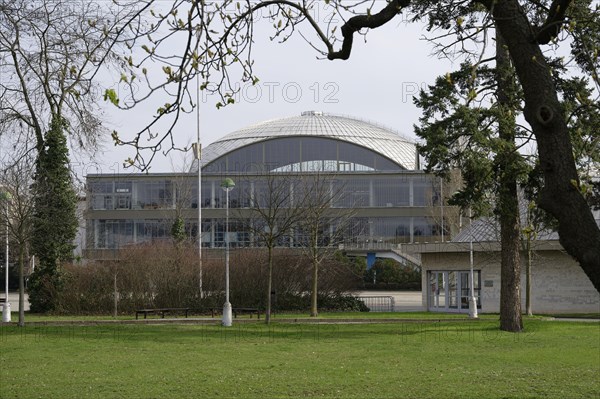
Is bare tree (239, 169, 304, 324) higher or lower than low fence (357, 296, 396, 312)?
higher

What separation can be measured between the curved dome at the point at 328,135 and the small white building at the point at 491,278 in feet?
130

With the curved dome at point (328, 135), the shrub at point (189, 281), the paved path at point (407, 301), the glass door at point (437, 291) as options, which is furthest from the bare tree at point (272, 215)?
the curved dome at point (328, 135)

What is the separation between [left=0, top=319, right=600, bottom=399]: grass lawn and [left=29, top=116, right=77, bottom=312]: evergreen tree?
10373mm

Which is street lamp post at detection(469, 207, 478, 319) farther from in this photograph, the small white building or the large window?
the large window

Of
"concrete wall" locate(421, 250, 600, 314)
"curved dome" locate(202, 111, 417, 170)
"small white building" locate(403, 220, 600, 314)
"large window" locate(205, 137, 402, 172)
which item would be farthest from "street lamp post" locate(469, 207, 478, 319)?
"curved dome" locate(202, 111, 417, 170)

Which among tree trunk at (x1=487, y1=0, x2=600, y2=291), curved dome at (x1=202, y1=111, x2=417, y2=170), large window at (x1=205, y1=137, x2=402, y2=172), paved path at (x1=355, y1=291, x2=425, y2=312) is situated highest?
curved dome at (x1=202, y1=111, x2=417, y2=170)

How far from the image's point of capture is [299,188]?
47.3 meters

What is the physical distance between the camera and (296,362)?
18.2m

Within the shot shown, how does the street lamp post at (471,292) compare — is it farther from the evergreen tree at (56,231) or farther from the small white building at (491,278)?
the evergreen tree at (56,231)

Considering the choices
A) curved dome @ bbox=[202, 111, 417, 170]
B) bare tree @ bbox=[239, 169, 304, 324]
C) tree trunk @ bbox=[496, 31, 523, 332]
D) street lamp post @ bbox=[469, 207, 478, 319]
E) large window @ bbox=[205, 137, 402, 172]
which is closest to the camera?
tree trunk @ bbox=[496, 31, 523, 332]

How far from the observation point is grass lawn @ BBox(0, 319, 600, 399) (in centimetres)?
1419

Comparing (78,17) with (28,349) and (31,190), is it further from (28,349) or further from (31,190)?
(28,349)

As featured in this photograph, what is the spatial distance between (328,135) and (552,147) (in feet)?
270

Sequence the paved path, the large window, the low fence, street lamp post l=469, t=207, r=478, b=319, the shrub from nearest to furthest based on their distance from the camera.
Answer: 1. street lamp post l=469, t=207, r=478, b=319
2. the shrub
3. the low fence
4. the paved path
5. the large window
